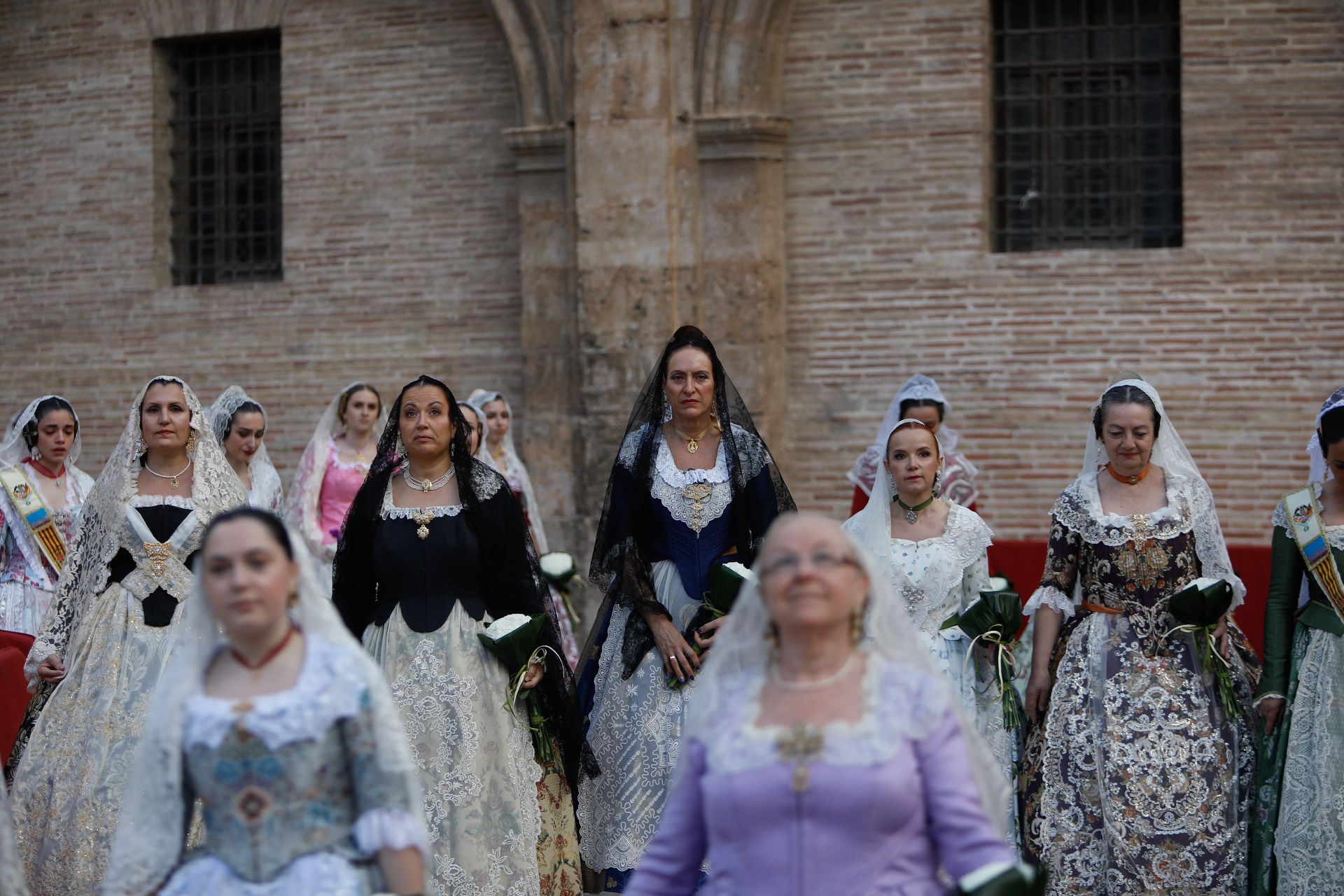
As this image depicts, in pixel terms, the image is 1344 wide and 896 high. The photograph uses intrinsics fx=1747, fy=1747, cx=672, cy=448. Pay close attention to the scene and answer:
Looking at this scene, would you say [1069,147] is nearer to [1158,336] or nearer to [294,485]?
[1158,336]

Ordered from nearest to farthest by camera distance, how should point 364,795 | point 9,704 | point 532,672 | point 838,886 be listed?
point 838,886 < point 364,795 < point 532,672 < point 9,704

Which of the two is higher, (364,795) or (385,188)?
(385,188)

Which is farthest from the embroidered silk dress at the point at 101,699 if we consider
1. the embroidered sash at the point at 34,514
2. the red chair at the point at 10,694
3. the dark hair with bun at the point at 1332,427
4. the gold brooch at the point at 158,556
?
the dark hair with bun at the point at 1332,427

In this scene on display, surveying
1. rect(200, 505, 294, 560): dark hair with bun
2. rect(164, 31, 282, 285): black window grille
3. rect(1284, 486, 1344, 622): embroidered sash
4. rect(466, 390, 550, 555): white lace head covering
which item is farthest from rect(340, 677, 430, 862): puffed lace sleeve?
rect(164, 31, 282, 285): black window grille

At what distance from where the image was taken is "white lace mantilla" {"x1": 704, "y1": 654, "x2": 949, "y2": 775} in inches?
129

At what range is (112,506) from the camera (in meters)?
6.29

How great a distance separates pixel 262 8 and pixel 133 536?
714cm

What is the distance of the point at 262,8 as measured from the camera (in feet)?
40.8

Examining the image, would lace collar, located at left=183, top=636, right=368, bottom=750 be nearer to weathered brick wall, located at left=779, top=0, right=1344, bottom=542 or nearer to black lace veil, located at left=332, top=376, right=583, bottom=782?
black lace veil, located at left=332, top=376, right=583, bottom=782

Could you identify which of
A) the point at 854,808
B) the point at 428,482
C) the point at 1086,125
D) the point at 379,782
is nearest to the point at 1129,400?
the point at 428,482

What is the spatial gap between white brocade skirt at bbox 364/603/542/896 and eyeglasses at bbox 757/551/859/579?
266 cm

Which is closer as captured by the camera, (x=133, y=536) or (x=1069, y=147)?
(x=133, y=536)

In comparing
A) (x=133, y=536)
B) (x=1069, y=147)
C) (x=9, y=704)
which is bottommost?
(x=9, y=704)

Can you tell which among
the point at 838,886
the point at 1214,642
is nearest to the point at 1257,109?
the point at 1214,642
